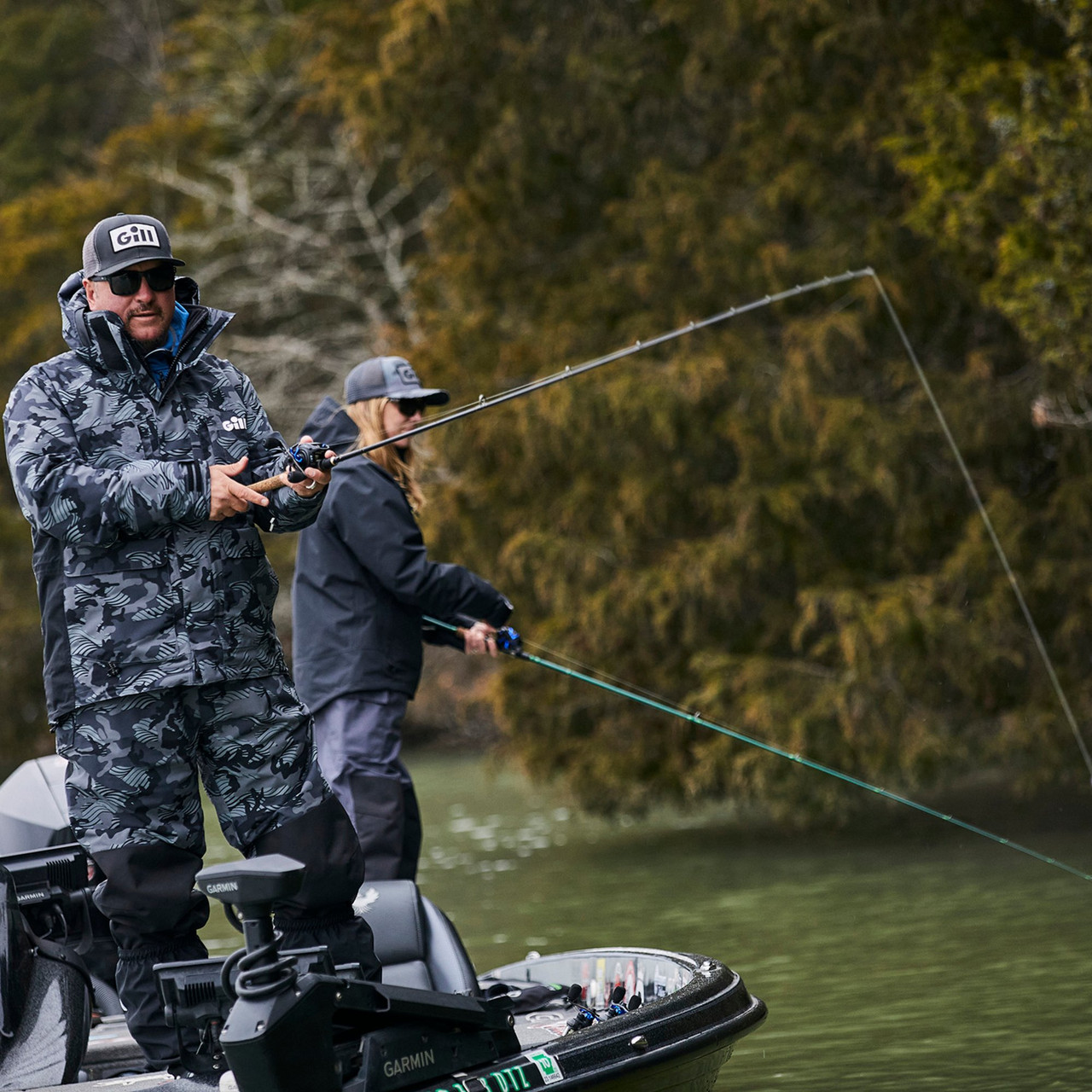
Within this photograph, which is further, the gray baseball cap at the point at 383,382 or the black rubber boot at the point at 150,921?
the gray baseball cap at the point at 383,382

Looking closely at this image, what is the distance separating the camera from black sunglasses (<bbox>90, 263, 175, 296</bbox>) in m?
3.86

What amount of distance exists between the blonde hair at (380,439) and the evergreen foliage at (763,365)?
4207 millimetres

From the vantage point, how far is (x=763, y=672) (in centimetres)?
992

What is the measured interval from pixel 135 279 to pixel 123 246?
0.25 ft

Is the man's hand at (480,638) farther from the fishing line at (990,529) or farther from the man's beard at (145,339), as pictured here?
the man's beard at (145,339)

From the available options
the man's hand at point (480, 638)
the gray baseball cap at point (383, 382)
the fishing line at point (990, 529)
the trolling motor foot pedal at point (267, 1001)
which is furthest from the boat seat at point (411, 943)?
the fishing line at point (990, 529)

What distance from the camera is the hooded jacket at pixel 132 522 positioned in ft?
12.1

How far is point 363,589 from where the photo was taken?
18.2 ft

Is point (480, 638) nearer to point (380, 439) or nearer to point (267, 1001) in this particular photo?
point (380, 439)

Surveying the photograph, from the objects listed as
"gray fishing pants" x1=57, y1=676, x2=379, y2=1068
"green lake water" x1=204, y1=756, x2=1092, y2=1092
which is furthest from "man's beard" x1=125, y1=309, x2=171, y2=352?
"green lake water" x1=204, y1=756, x2=1092, y2=1092

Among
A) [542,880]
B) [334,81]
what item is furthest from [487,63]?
[542,880]

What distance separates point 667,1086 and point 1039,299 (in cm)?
574

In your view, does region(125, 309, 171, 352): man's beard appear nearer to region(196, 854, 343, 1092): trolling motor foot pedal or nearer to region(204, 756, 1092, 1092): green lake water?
region(196, 854, 343, 1092): trolling motor foot pedal

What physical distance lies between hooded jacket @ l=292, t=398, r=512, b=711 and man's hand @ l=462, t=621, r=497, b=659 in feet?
0.50
